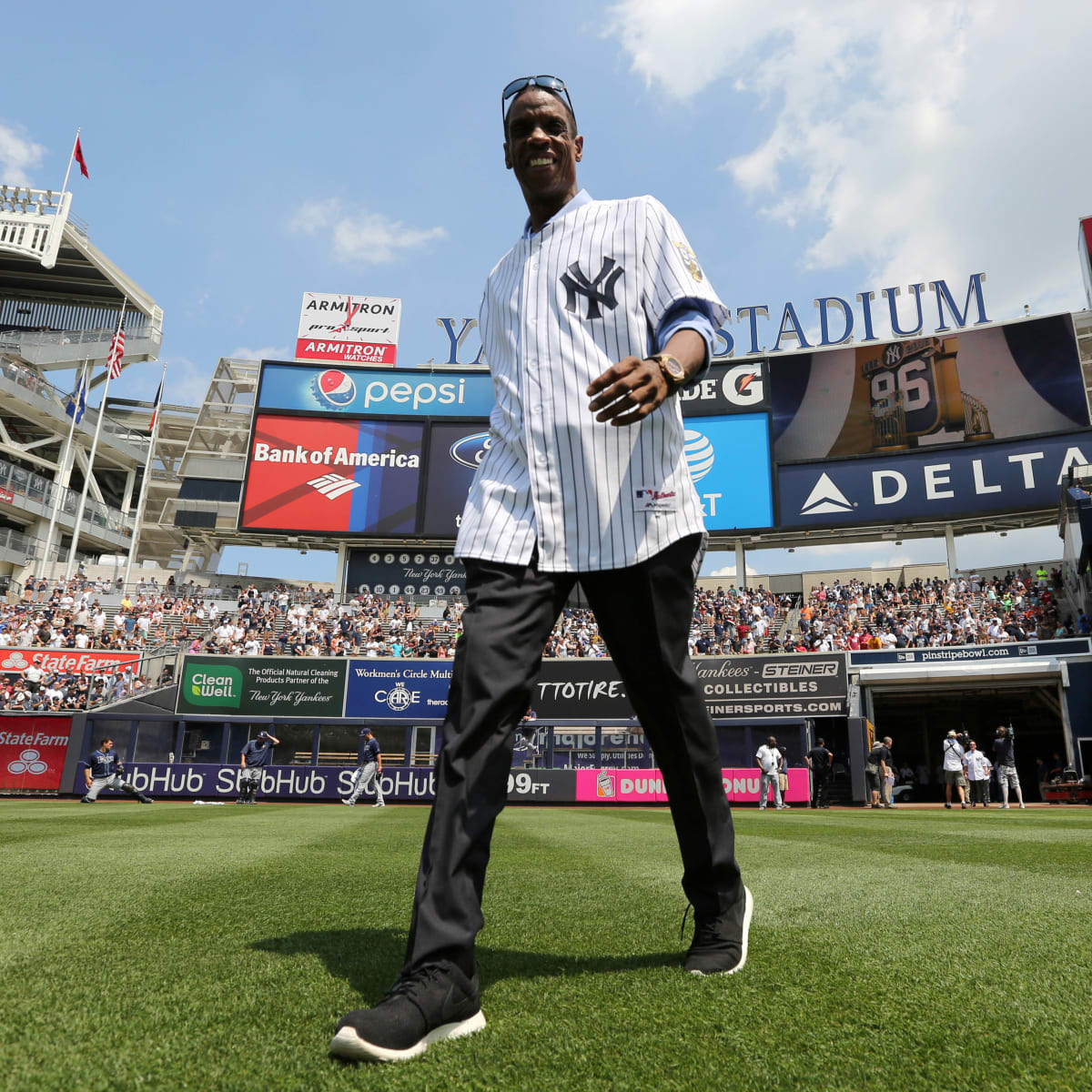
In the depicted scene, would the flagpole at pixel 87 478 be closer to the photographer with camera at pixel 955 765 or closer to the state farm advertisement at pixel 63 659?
the state farm advertisement at pixel 63 659

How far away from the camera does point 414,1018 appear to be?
62.5 inches

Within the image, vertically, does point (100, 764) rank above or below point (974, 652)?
below

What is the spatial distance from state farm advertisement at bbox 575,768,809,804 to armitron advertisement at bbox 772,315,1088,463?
579 inches

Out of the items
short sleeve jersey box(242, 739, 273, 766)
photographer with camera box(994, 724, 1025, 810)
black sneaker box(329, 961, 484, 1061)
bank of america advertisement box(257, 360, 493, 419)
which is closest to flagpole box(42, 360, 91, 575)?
bank of america advertisement box(257, 360, 493, 419)

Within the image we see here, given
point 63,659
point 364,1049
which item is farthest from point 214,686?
point 364,1049

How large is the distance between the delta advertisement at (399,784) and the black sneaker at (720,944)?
1874 centimetres

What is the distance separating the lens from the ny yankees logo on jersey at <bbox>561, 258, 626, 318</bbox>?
2.41 m

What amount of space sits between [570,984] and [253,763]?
1749 cm

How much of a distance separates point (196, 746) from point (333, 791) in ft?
20.9

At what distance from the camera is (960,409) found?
30.7m

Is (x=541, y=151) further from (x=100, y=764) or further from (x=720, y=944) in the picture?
(x=100, y=764)

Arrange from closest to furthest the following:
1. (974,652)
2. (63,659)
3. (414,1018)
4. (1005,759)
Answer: (414,1018)
(1005,759)
(974,652)
(63,659)

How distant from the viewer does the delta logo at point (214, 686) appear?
25.0 meters

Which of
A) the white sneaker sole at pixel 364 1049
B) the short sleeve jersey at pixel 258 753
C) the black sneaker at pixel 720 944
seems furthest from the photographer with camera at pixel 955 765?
the white sneaker sole at pixel 364 1049
